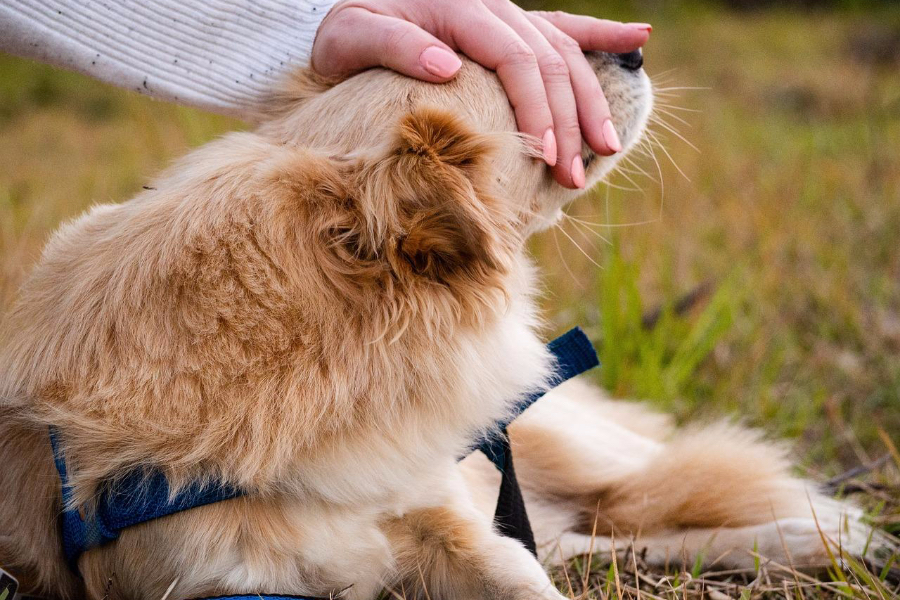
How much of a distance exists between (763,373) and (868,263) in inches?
42.2

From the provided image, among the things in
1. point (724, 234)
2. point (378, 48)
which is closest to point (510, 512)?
point (378, 48)

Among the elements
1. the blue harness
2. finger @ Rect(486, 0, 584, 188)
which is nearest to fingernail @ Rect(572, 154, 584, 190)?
finger @ Rect(486, 0, 584, 188)

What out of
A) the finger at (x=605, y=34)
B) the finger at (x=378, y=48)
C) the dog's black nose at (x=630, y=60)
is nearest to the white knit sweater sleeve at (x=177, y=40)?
the finger at (x=378, y=48)

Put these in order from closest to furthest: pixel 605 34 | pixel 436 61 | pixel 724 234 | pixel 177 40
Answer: pixel 436 61
pixel 605 34
pixel 177 40
pixel 724 234

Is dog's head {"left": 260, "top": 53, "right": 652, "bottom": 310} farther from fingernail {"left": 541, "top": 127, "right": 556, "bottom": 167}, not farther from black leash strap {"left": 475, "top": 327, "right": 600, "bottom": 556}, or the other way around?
black leash strap {"left": 475, "top": 327, "right": 600, "bottom": 556}

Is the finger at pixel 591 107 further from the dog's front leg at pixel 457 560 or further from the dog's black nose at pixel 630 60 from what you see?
the dog's front leg at pixel 457 560

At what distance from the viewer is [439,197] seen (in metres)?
1.15

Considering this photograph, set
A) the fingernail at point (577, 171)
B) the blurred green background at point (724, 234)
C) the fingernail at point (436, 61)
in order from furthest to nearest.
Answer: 1. the blurred green background at point (724, 234)
2. the fingernail at point (577, 171)
3. the fingernail at point (436, 61)

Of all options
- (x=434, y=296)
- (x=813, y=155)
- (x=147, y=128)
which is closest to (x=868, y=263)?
(x=813, y=155)

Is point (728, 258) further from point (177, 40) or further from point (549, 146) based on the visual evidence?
point (177, 40)

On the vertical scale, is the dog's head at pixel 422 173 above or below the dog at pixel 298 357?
above

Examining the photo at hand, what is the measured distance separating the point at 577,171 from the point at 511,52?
24 centimetres

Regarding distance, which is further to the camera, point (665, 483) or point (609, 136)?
point (665, 483)

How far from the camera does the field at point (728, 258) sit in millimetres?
2191
